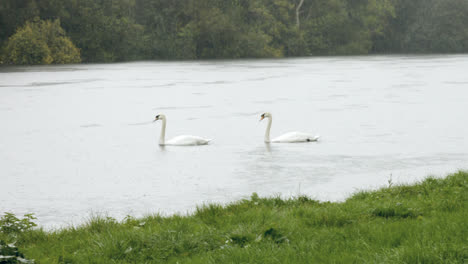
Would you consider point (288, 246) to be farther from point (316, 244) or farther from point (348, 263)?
point (348, 263)

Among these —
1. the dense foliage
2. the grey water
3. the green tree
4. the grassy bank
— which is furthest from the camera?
the dense foliage

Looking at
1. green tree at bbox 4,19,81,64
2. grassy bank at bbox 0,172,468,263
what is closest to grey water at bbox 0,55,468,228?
grassy bank at bbox 0,172,468,263

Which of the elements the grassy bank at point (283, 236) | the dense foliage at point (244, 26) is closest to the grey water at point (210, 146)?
the grassy bank at point (283, 236)

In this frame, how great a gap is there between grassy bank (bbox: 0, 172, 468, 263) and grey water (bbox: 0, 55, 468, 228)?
59.8 inches

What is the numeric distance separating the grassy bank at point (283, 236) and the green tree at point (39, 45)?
58468mm

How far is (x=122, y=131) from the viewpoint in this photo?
758 inches

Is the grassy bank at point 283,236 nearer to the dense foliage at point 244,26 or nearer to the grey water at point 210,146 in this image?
the grey water at point 210,146

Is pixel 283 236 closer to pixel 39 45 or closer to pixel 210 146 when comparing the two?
Result: pixel 210 146

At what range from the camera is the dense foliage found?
70.7 meters

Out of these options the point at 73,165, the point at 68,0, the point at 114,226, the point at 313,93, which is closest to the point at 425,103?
the point at 313,93

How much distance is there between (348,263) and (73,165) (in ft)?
31.0

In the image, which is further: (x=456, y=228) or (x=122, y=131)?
(x=122, y=131)

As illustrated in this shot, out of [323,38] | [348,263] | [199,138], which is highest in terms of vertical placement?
[348,263]

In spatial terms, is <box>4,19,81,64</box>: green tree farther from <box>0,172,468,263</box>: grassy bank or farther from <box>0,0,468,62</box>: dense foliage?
<box>0,172,468,263</box>: grassy bank
